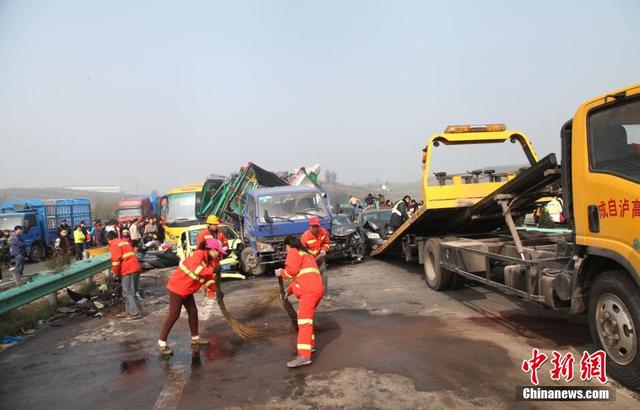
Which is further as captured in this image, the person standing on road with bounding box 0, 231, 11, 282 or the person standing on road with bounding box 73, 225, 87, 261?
the person standing on road with bounding box 73, 225, 87, 261

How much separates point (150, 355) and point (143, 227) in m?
18.2

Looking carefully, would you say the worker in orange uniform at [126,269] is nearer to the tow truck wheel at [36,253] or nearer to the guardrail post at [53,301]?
the guardrail post at [53,301]

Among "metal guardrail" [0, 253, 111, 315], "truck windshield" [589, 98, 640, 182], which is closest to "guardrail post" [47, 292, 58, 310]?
"metal guardrail" [0, 253, 111, 315]

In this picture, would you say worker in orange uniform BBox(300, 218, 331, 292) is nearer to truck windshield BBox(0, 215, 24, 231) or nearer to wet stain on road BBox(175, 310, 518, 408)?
wet stain on road BBox(175, 310, 518, 408)

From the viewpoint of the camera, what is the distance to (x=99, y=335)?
6516mm

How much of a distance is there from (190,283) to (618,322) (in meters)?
4.35

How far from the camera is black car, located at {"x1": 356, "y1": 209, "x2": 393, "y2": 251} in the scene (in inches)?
508

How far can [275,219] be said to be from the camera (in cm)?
1073

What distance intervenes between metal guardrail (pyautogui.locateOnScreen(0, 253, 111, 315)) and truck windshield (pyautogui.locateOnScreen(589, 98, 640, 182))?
7248 millimetres

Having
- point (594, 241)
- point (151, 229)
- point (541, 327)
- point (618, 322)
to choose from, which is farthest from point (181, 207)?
point (618, 322)

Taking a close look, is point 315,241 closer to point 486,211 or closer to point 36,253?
point 486,211

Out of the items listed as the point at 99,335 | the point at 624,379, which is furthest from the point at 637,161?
the point at 99,335

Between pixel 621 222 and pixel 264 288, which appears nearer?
pixel 621 222

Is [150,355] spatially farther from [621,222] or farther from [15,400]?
[621,222]
